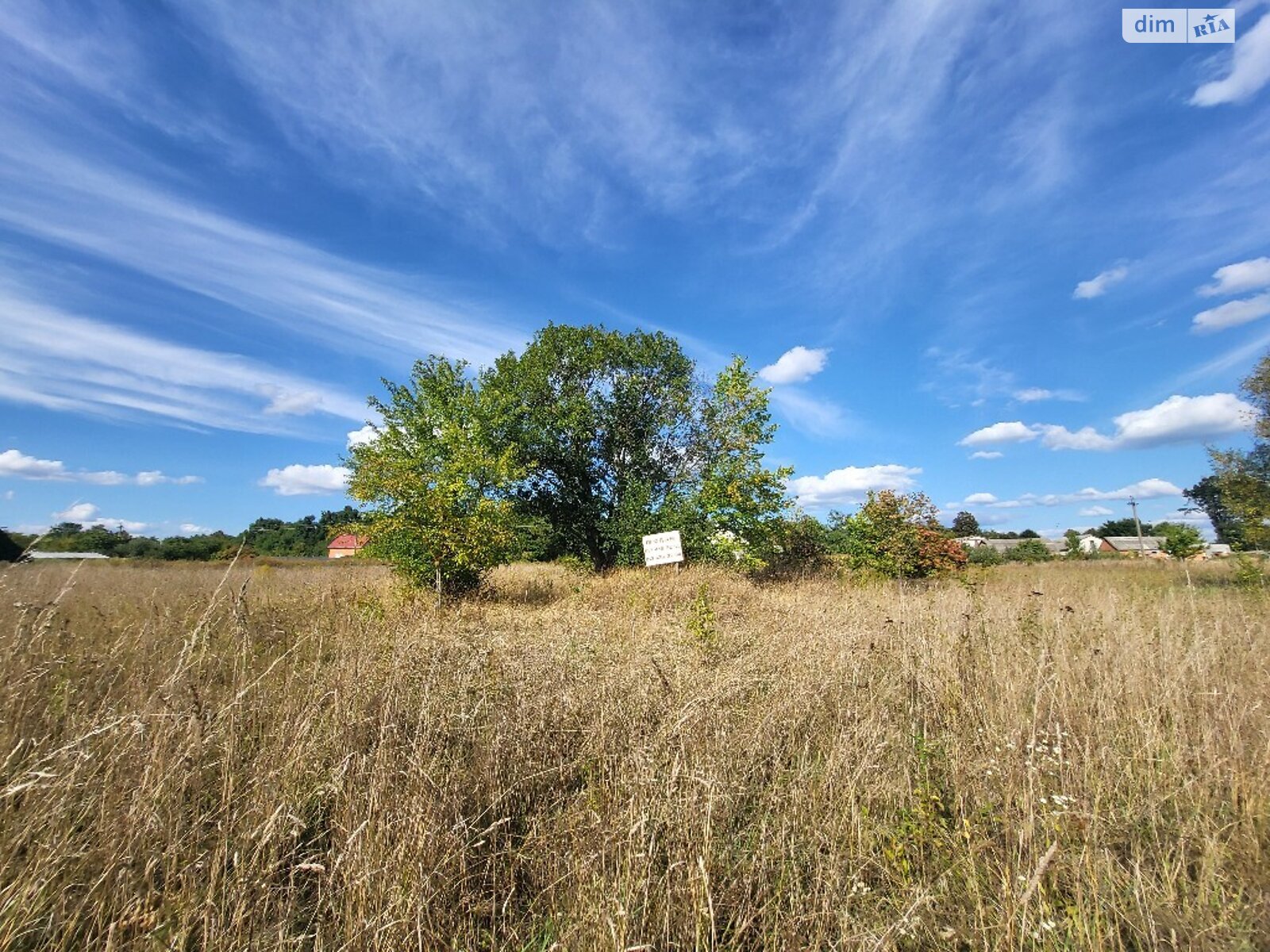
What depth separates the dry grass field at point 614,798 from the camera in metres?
1.96

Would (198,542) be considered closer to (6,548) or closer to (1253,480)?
(6,548)

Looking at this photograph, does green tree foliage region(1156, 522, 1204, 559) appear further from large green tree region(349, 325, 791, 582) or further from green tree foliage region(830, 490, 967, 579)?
large green tree region(349, 325, 791, 582)

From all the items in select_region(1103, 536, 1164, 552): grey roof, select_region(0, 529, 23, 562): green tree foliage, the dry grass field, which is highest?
select_region(1103, 536, 1164, 552): grey roof

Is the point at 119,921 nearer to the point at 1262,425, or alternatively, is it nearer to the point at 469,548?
the point at 469,548

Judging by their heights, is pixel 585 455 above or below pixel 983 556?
above

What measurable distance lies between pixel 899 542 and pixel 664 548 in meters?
7.77

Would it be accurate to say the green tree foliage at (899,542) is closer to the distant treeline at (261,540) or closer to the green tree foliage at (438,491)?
the distant treeline at (261,540)


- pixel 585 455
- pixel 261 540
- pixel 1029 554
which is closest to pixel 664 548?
pixel 585 455

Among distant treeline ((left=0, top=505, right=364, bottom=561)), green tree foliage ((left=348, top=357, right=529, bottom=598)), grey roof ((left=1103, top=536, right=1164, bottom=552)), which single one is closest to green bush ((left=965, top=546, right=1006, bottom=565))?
green tree foliage ((left=348, top=357, right=529, bottom=598))

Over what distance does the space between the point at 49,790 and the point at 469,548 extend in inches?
346

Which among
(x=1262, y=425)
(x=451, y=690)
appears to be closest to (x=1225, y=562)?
(x=1262, y=425)

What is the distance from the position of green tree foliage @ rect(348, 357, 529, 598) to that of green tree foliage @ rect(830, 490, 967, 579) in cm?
1088

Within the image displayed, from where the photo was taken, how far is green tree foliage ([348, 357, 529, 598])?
10820 millimetres

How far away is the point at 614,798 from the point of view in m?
2.60
